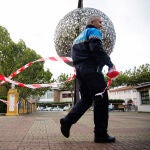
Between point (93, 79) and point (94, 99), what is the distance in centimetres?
27

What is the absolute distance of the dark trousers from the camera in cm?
355

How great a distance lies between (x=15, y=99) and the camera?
21172mm

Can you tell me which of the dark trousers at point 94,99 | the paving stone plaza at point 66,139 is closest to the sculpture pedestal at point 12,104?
the paving stone plaza at point 66,139

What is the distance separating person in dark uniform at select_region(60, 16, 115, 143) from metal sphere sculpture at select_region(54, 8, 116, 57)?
3755mm

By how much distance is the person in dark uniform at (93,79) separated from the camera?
3.55m

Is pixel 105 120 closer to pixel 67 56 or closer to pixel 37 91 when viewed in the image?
pixel 67 56

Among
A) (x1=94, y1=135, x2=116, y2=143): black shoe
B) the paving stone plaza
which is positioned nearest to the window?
the paving stone plaza

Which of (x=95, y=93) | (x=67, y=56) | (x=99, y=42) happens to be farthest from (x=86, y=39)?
(x=67, y=56)

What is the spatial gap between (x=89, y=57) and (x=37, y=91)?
1385 inches

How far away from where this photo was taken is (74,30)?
300 inches

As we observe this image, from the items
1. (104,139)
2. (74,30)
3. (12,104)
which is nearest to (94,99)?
(104,139)

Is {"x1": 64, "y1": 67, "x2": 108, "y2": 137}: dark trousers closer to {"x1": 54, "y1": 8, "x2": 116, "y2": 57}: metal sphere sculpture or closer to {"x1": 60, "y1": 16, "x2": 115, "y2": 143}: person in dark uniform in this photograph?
{"x1": 60, "y1": 16, "x2": 115, "y2": 143}: person in dark uniform

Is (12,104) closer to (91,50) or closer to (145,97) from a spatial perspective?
(145,97)

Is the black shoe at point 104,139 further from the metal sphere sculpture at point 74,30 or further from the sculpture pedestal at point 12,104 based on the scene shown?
the sculpture pedestal at point 12,104
